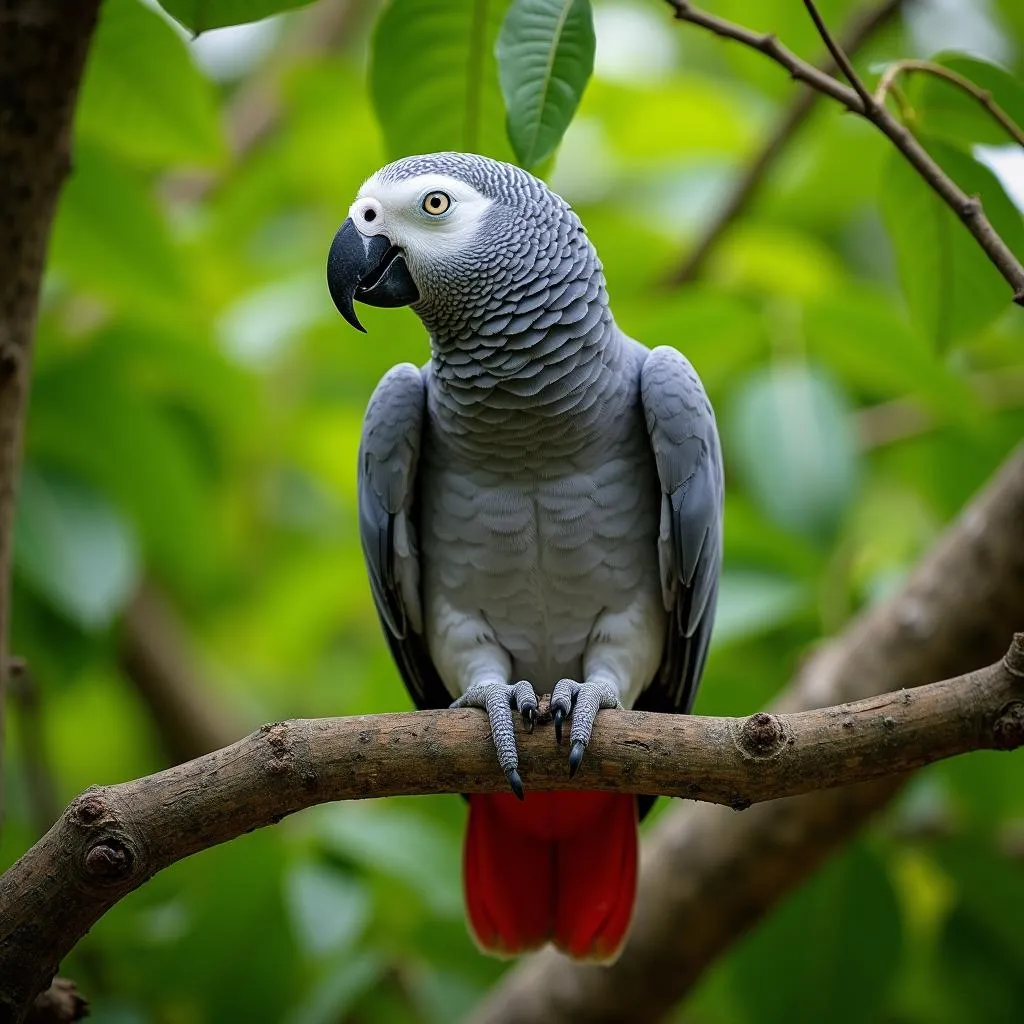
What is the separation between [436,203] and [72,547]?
1.28 metres

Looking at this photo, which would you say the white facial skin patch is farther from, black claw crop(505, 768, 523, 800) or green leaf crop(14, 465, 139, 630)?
green leaf crop(14, 465, 139, 630)

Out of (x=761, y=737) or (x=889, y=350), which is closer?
(x=761, y=737)

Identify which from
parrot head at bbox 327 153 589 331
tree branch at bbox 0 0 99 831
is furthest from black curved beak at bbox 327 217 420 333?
tree branch at bbox 0 0 99 831

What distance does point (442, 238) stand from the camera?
1.82m

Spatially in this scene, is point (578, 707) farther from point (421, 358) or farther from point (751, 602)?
point (421, 358)

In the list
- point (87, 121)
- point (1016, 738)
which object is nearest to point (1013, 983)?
point (1016, 738)

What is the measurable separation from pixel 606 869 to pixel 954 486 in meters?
1.42

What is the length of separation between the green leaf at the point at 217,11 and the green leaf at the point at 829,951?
2.16 m

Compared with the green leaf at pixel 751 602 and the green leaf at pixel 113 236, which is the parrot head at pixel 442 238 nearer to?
the green leaf at pixel 113 236

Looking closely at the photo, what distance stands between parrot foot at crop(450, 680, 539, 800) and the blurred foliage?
816 millimetres

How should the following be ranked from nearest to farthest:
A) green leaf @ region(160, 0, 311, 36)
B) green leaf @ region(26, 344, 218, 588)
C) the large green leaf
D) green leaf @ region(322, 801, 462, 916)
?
1. green leaf @ region(160, 0, 311, 36)
2. the large green leaf
3. green leaf @ region(322, 801, 462, 916)
4. green leaf @ region(26, 344, 218, 588)

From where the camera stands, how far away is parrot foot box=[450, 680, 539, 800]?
5.46 ft

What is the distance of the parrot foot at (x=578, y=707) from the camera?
1.66 metres

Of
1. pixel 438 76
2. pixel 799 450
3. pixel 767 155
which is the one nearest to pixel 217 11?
pixel 438 76
